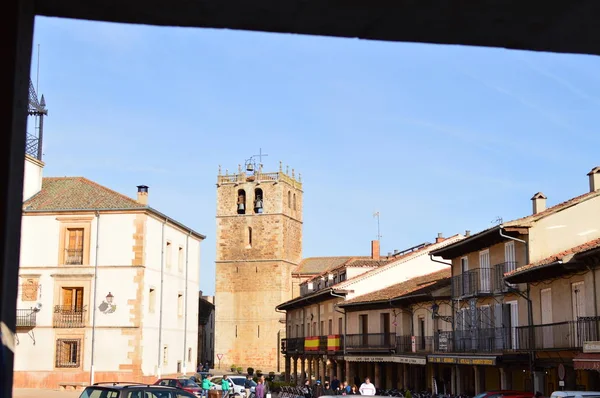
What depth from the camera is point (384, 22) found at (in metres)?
3.55

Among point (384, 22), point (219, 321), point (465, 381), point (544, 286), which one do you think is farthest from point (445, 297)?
point (219, 321)

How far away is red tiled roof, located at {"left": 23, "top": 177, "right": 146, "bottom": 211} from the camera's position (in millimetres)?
43000

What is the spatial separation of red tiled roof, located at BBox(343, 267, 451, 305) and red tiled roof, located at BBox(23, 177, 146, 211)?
12.8 m

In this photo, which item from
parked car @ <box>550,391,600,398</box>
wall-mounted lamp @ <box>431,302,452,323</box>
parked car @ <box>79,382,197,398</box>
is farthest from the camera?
wall-mounted lamp @ <box>431,302,452,323</box>

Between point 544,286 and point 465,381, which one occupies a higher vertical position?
point 544,286

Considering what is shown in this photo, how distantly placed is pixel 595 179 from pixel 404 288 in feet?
50.5

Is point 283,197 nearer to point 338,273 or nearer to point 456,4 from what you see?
point 338,273

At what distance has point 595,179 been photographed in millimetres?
29656

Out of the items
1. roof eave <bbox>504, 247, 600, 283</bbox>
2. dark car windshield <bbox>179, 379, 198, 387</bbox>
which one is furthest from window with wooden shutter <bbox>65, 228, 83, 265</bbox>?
roof eave <bbox>504, 247, 600, 283</bbox>

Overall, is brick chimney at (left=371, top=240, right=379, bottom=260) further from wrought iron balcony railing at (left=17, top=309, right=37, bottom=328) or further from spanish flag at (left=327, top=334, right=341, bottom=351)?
wrought iron balcony railing at (left=17, top=309, right=37, bottom=328)

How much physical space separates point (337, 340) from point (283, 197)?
161 ft

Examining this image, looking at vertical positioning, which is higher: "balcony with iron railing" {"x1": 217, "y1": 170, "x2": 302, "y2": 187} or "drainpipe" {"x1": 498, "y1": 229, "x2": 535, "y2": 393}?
"balcony with iron railing" {"x1": 217, "y1": 170, "x2": 302, "y2": 187}

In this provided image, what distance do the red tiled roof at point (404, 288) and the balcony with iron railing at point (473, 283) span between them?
516 cm

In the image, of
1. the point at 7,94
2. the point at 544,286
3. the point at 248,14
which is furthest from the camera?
the point at 544,286
